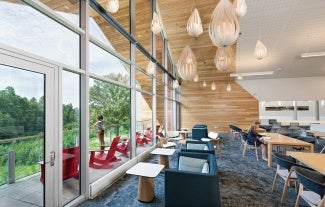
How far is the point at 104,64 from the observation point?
13.7ft

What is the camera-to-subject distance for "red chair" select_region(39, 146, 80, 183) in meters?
2.96

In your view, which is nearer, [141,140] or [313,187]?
[313,187]

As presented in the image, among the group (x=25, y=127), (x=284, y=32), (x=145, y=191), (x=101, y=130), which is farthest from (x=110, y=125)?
(x=284, y=32)

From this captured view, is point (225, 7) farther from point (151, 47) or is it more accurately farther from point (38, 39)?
point (151, 47)

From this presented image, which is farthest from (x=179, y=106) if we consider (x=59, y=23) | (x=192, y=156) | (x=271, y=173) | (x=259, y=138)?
(x=59, y=23)

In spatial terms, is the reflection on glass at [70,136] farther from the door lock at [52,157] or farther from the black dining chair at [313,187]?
the black dining chair at [313,187]

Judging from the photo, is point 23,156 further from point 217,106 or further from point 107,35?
point 217,106

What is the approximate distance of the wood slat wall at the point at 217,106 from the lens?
1173 cm

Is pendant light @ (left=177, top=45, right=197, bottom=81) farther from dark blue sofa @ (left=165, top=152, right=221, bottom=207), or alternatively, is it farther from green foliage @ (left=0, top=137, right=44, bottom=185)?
green foliage @ (left=0, top=137, right=44, bottom=185)

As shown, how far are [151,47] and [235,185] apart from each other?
5527mm

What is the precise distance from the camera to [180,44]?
909 centimetres

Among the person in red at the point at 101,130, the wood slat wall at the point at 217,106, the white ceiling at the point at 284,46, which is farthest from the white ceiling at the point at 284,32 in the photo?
the person in red at the point at 101,130

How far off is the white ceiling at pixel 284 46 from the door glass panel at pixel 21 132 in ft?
21.3

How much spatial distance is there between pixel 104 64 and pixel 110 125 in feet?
6.31
